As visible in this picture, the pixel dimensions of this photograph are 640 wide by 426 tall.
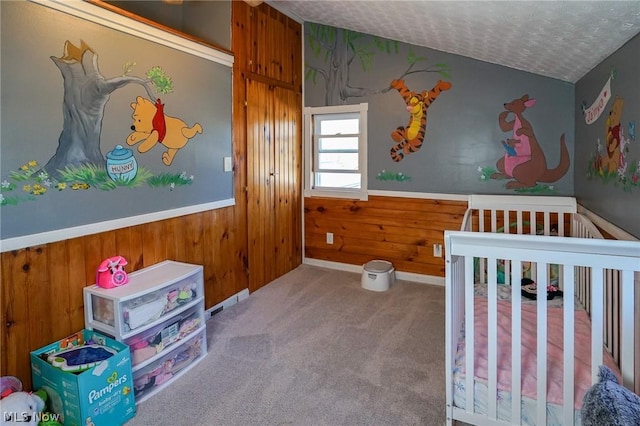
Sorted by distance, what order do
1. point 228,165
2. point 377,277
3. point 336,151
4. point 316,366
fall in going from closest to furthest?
point 316,366 → point 228,165 → point 377,277 → point 336,151

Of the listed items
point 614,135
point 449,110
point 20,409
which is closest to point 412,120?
point 449,110

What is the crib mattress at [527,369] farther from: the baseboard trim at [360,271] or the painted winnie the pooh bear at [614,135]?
the baseboard trim at [360,271]

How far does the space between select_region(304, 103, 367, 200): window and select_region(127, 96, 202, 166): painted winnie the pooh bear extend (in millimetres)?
1742

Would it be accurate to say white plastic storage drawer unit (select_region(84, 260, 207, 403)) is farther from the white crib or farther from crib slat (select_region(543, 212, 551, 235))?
crib slat (select_region(543, 212, 551, 235))

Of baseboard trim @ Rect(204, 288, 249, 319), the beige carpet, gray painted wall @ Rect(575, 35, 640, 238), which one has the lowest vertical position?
the beige carpet

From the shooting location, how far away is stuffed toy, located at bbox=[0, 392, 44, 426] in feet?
5.26

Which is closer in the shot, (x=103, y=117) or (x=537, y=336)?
(x=537, y=336)

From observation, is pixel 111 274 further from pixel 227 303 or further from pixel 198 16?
pixel 198 16

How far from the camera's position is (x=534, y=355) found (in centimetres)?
176

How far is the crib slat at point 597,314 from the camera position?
1440mm

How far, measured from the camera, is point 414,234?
3.95 m

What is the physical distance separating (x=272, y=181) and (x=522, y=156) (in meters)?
2.27

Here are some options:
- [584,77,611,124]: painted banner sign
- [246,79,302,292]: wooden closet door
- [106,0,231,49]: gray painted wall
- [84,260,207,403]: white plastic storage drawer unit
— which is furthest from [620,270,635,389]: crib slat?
[106,0,231,49]: gray painted wall

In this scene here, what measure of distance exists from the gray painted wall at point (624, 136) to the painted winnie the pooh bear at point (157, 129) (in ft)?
8.47
